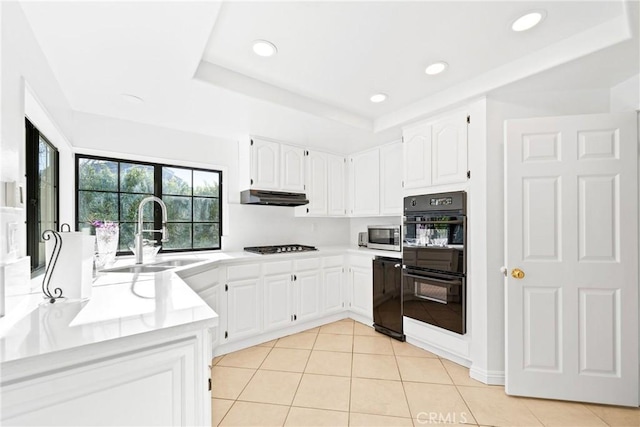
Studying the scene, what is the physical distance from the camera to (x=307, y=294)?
3160mm

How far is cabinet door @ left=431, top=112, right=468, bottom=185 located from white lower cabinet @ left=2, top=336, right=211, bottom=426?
2259 mm

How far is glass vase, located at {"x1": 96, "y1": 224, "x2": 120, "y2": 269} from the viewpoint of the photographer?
6.61ft

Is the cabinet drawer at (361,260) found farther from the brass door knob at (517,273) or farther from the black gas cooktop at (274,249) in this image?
the brass door knob at (517,273)

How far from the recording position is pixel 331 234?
13.5ft

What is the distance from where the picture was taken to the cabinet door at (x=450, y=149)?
7.70 feet

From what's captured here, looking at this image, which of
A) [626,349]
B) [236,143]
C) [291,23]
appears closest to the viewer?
[291,23]

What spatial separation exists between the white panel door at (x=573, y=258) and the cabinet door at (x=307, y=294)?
183 centimetres

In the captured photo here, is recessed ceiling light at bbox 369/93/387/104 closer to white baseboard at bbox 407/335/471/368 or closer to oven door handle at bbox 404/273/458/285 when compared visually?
oven door handle at bbox 404/273/458/285

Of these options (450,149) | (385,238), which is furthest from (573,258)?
(385,238)

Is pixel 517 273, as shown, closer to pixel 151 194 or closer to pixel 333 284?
pixel 333 284

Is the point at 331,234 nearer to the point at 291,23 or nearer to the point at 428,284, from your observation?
the point at 428,284

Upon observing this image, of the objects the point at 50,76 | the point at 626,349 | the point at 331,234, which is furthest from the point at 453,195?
the point at 50,76

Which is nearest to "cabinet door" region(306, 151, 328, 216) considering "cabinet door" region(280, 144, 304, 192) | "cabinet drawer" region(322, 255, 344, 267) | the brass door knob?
"cabinet door" region(280, 144, 304, 192)

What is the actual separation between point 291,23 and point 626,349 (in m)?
2.91
